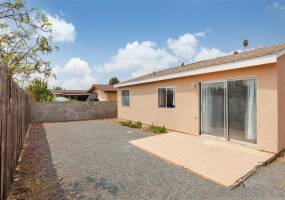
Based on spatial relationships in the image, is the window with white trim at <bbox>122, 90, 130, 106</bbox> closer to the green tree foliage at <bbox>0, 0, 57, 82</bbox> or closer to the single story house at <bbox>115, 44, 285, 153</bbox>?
the single story house at <bbox>115, 44, 285, 153</bbox>

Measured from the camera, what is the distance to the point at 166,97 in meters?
11.7

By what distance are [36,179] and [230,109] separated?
6583mm

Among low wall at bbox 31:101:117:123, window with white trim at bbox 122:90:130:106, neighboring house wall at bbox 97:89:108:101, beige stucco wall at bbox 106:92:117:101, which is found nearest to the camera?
window with white trim at bbox 122:90:130:106

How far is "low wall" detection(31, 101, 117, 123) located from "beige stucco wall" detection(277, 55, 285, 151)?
1575cm

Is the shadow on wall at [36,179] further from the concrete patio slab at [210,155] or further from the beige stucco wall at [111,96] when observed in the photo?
the beige stucco wall at [111,96]

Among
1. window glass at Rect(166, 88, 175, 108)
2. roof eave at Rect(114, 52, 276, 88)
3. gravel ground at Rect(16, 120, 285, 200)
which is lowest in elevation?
gravel ground at Rect(16, 120, 285, 200)

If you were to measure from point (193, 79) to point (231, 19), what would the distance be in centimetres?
543

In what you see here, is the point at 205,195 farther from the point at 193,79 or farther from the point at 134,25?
the point at 134,25

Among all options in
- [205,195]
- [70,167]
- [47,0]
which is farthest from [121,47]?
[205,195]

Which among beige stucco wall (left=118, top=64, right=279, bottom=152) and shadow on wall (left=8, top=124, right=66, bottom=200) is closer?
shadow on wall (left=8, top=124, right=66, bottom=200)

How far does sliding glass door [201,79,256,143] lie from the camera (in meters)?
7.11

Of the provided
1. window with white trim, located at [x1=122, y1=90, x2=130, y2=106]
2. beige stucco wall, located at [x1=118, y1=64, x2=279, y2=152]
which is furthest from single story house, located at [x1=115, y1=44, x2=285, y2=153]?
window with white trim, located at [x1=122, y1=90, x2=130, y2=106]

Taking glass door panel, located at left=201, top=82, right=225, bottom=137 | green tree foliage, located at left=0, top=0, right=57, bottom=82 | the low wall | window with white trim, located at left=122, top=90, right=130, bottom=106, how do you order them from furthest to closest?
the low wall → window with white trim, located at left=122, top=90, right=130, bottom=106 → glass door panel, located at left=201, top=82, right=225, bottom=137 → green tree foliage, located at left=0, top=0, right=57, bottom=82

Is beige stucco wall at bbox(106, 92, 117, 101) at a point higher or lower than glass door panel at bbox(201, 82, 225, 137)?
higher
